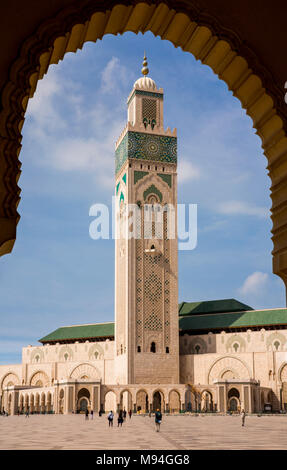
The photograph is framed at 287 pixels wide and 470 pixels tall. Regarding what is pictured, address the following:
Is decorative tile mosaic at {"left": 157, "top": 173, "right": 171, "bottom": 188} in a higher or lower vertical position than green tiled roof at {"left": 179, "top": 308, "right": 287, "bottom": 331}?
higher

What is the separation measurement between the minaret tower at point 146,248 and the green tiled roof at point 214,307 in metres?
4.49

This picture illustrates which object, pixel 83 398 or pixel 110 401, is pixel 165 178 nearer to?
pixel 110 401

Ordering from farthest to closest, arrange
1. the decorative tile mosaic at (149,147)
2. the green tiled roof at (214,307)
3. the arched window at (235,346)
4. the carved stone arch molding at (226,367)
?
the green tiled roof at (214,307) → the decorative tile mosaic at (149,147) → the arched window at (235,346) → the carved stone arch molding at (226,367)

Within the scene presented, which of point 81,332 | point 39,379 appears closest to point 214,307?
point 81,332

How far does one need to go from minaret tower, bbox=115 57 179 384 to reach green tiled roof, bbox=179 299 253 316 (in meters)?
4.49

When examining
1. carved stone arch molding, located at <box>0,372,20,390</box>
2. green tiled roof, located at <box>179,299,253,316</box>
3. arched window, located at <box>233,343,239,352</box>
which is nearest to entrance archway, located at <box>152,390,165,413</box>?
arched window, located at <box>233,343,239,352</box>

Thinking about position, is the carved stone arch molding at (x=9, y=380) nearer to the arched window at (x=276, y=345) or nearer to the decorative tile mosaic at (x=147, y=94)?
the arched window at (x=276, y=345)

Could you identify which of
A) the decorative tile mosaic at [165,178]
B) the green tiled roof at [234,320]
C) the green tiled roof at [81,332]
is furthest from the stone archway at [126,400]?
the decorative tile mosaic at [165,178]

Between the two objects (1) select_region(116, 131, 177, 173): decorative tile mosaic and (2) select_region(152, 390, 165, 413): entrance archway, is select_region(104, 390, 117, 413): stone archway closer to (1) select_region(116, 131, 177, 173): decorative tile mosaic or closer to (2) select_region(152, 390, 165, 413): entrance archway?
(2) select_region(152, 390, 165, 413): entrance archway

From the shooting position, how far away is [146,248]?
1336 inches

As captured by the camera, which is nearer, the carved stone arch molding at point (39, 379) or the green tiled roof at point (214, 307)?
the green tiled roof at point (214, 307)

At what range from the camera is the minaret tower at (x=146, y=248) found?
32469 mm

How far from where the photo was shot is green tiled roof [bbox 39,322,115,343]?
37.6 meters

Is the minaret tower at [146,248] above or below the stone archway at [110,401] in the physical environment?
above
